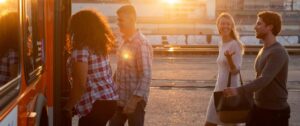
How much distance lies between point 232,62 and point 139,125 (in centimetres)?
111

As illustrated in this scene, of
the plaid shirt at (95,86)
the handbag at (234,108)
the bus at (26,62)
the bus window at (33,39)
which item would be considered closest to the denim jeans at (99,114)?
the plaid shirt at (95,86)

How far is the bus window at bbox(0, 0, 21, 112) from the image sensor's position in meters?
3.10

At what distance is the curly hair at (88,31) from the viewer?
462cm

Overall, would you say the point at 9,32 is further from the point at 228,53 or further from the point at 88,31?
the point at 228,53

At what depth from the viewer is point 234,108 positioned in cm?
500

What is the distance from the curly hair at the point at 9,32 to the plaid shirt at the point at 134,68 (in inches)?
64.9

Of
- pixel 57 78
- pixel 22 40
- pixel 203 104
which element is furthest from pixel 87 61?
pixel 203 104

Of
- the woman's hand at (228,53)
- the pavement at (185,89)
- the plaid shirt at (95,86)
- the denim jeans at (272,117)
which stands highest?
the woman's hand at (228,53)

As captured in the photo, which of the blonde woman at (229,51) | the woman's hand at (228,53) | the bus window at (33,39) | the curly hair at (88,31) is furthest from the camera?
the blonde woman at (229,51)

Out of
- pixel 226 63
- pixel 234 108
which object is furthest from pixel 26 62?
pixel 226 63

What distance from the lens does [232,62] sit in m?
5.70

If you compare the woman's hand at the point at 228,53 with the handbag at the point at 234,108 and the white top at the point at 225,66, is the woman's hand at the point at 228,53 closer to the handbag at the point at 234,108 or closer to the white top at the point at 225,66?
the white top at the point at 225,66

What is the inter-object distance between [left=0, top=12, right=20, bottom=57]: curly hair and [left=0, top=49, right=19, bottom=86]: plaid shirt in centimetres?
3

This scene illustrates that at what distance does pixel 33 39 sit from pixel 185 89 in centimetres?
798
